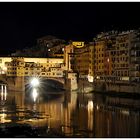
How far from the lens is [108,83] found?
1267 inches

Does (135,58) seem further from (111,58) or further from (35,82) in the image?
(35,82)

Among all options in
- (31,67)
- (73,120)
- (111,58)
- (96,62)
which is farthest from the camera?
(31,67)

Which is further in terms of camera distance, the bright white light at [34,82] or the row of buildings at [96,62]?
the bright white light at [34,82]

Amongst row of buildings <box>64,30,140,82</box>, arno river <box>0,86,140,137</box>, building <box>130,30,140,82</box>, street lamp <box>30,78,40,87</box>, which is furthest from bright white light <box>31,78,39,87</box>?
arno river <box>0,86,140,137</box>

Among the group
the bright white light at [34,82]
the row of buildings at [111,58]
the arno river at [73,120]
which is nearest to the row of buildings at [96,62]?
the row of buildings at [111,58]

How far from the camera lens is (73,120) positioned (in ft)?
59.1

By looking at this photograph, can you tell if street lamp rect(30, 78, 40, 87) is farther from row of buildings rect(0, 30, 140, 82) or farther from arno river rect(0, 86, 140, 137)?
arno river rect(0, 86, 140, 137)

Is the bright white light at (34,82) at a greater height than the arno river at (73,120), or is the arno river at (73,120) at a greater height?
the bright white light at (34,82)

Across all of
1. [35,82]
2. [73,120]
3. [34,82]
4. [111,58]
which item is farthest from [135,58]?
[34,82]

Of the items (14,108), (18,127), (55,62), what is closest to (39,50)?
(55,62)

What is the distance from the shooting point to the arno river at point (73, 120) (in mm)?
14281

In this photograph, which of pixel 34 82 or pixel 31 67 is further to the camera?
pixel 31 67

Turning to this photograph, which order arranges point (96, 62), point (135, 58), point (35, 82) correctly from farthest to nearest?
point (35, 82), point (96, 62), point (135, 58)

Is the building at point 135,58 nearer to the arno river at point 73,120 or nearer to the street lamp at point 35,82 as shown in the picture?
the arno river at point 73,120
